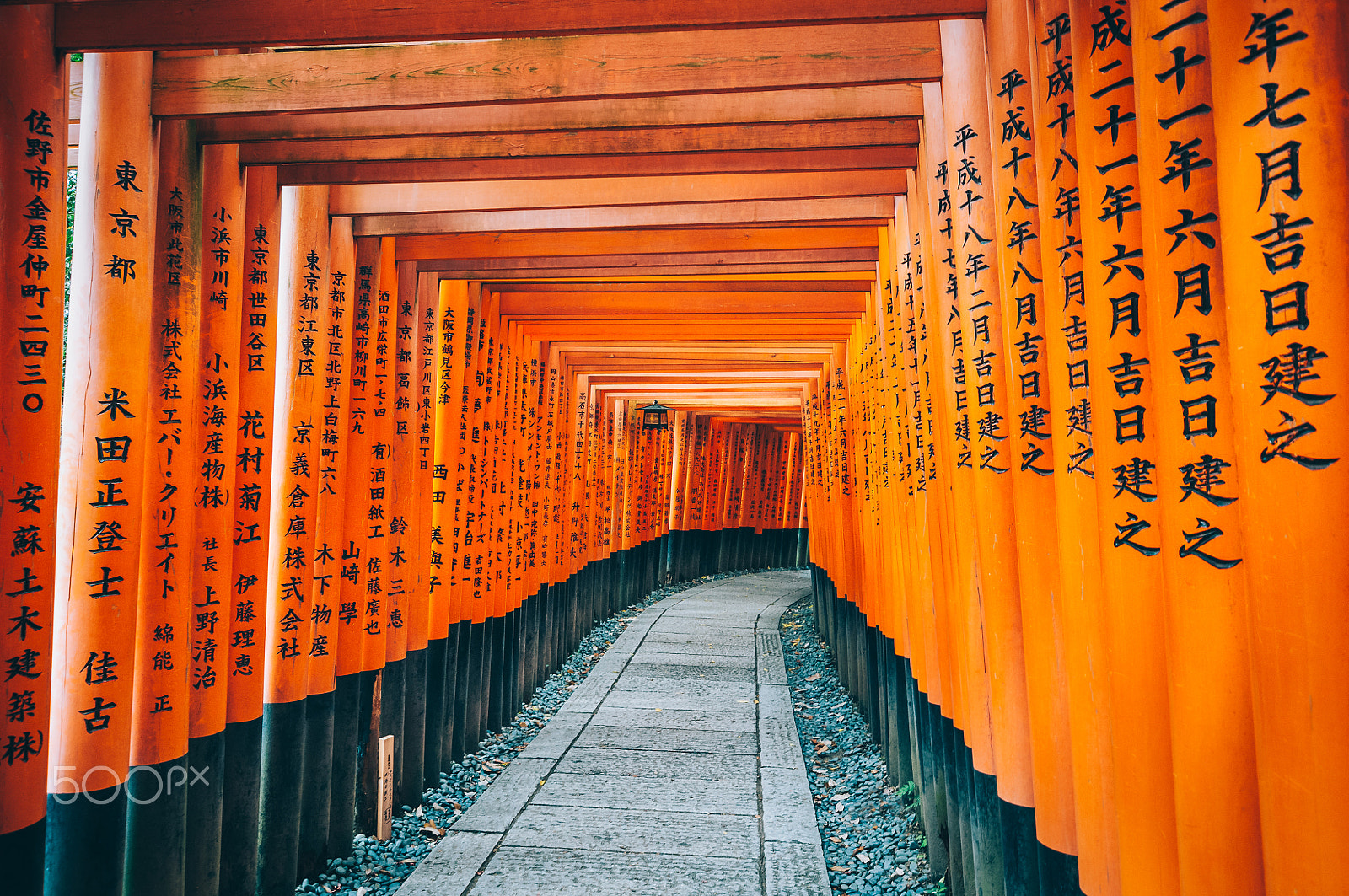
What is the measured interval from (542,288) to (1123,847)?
6.55m

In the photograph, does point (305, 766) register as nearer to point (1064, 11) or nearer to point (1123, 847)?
point (1123, 847)

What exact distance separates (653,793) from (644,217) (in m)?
4.08

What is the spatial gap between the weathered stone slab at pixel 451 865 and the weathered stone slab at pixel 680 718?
2.60 m

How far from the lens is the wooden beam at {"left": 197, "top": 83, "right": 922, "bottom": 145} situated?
349cm

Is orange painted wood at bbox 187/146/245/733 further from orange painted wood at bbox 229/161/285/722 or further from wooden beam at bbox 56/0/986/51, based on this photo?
wooden beam at bbox 56/0/986/51

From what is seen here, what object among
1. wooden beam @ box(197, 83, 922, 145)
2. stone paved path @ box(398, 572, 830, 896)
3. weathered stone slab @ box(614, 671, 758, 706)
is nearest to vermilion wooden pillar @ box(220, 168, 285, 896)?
wooden beam @ box(197, 83, 922, 145)

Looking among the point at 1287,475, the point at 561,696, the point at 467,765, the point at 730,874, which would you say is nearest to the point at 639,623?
the point at 561,696

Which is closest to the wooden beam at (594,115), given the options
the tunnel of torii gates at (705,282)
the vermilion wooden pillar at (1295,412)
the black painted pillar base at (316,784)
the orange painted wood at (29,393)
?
the tunnel of torii gates at (705,282)

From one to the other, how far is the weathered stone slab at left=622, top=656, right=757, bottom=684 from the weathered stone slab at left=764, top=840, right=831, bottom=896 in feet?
14.4

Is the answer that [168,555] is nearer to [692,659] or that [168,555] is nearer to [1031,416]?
[1031,416]

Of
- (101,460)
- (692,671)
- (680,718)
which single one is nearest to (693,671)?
(692,671)

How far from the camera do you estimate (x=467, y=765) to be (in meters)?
6.65

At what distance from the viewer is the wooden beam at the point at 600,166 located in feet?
13.2

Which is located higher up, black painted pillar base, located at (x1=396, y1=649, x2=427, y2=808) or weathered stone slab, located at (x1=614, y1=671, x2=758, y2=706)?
black painted pillar base, located at (x1=396, y1=649, x2=427, y2=808)
